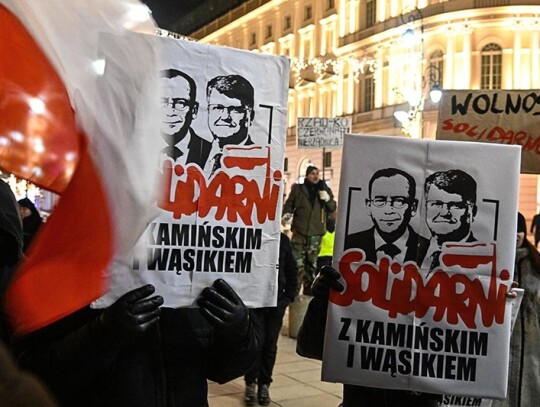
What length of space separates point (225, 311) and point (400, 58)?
3390 centimetres

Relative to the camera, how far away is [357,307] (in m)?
2.99

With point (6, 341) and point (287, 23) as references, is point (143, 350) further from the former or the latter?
point (287, 23)

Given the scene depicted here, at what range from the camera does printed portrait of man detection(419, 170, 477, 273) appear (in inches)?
118

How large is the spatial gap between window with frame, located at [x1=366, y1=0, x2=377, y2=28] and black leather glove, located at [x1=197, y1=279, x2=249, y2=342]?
37.5m

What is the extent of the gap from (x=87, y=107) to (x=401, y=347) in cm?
188

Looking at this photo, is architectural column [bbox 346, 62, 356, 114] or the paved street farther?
architectural column [bbox 346, 62, 356, 114]

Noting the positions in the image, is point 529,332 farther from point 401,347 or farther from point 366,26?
point 366,26

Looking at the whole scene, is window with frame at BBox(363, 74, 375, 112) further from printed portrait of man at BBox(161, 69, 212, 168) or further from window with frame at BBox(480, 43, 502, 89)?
printed portrait of man at BBox(161, 69, 212, 168)

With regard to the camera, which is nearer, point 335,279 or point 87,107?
point 87,107

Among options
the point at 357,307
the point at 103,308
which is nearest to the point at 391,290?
the point at 357,307

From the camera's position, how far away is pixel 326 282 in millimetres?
3020

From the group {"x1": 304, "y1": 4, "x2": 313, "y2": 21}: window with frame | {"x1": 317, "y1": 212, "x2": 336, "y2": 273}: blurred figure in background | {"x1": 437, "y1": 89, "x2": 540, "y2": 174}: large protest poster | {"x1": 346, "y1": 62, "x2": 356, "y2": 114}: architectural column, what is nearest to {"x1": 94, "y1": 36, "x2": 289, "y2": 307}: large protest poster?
{"x1": 437, "y1": 89, "x2": 540, "y2": 174}: large protest poster

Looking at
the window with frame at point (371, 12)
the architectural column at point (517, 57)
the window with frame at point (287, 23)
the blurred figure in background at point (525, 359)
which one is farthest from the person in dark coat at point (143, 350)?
the window with frame at point (287, 23)

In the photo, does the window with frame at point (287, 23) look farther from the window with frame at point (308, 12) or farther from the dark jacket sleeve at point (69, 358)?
the dark jacket sleeve at point (69, 358)
